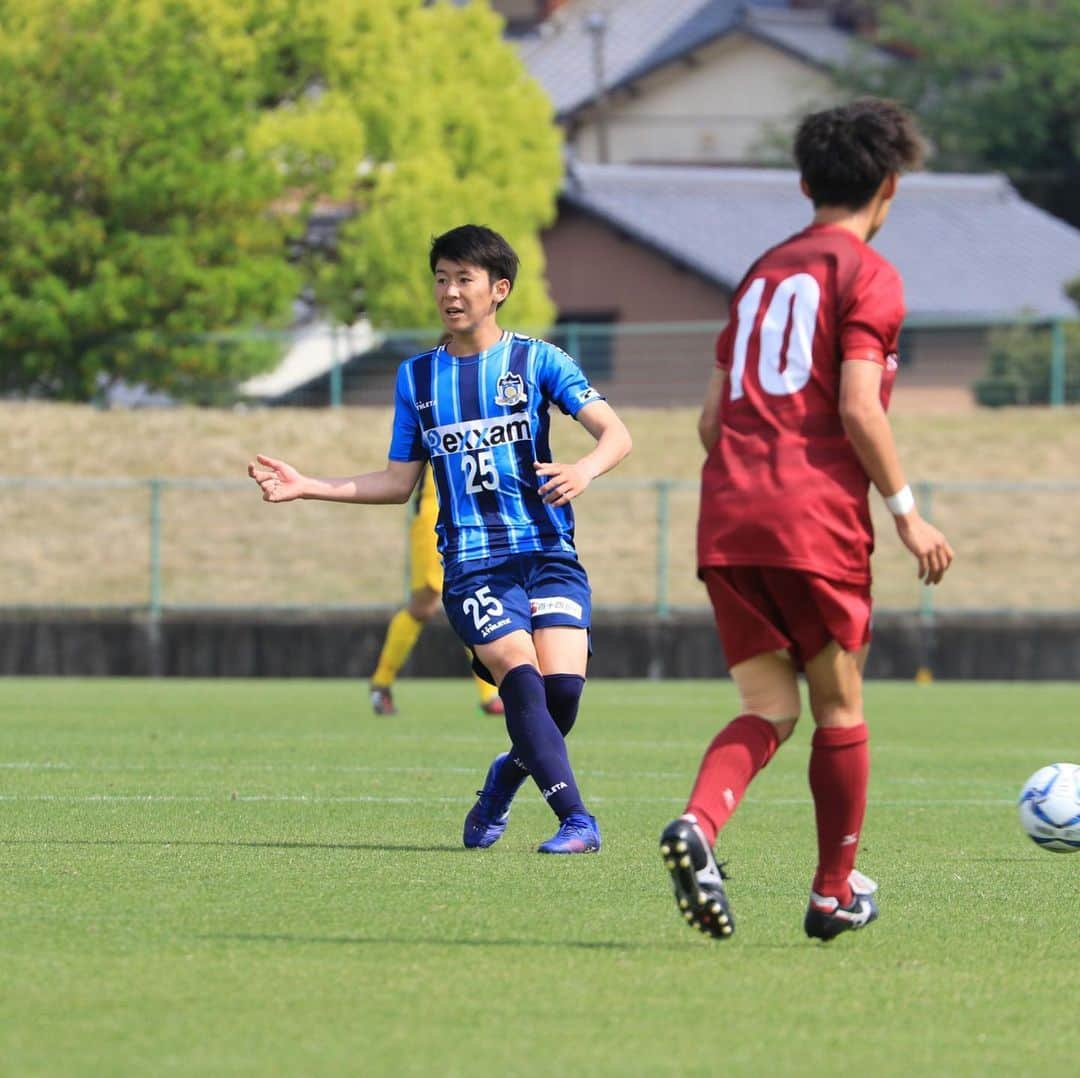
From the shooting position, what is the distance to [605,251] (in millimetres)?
44219

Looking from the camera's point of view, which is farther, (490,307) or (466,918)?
(490,307)

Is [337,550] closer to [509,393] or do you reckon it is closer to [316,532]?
[316,532]

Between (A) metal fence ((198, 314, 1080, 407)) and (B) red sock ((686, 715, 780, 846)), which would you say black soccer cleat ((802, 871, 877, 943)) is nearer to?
(B) red sock ((686, 715, 780, 846))

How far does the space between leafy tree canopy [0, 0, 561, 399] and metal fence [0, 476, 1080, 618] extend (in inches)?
147

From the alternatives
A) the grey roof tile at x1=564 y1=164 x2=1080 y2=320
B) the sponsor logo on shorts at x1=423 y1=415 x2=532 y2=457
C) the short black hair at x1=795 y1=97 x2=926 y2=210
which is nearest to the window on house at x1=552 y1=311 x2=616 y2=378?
the grey roof tile at x1=564 y1=164 x2=1080 y2=320

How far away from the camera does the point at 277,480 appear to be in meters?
7.42

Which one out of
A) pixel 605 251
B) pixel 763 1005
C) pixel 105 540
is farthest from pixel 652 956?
pixel 605 251

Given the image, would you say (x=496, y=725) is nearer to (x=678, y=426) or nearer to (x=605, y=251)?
(x=678, y=426)

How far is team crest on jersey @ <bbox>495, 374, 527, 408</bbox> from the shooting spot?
26.1 ft

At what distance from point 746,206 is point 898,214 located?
2773mm

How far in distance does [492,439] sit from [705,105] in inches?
2043

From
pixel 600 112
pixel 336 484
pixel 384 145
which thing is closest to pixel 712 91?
pixel 600 112

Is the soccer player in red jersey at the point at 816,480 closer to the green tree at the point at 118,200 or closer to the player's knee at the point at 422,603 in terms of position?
the player's knee at the point at 422,603

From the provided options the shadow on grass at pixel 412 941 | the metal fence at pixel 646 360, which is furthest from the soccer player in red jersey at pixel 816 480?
the metal fence at pixel 646 360
